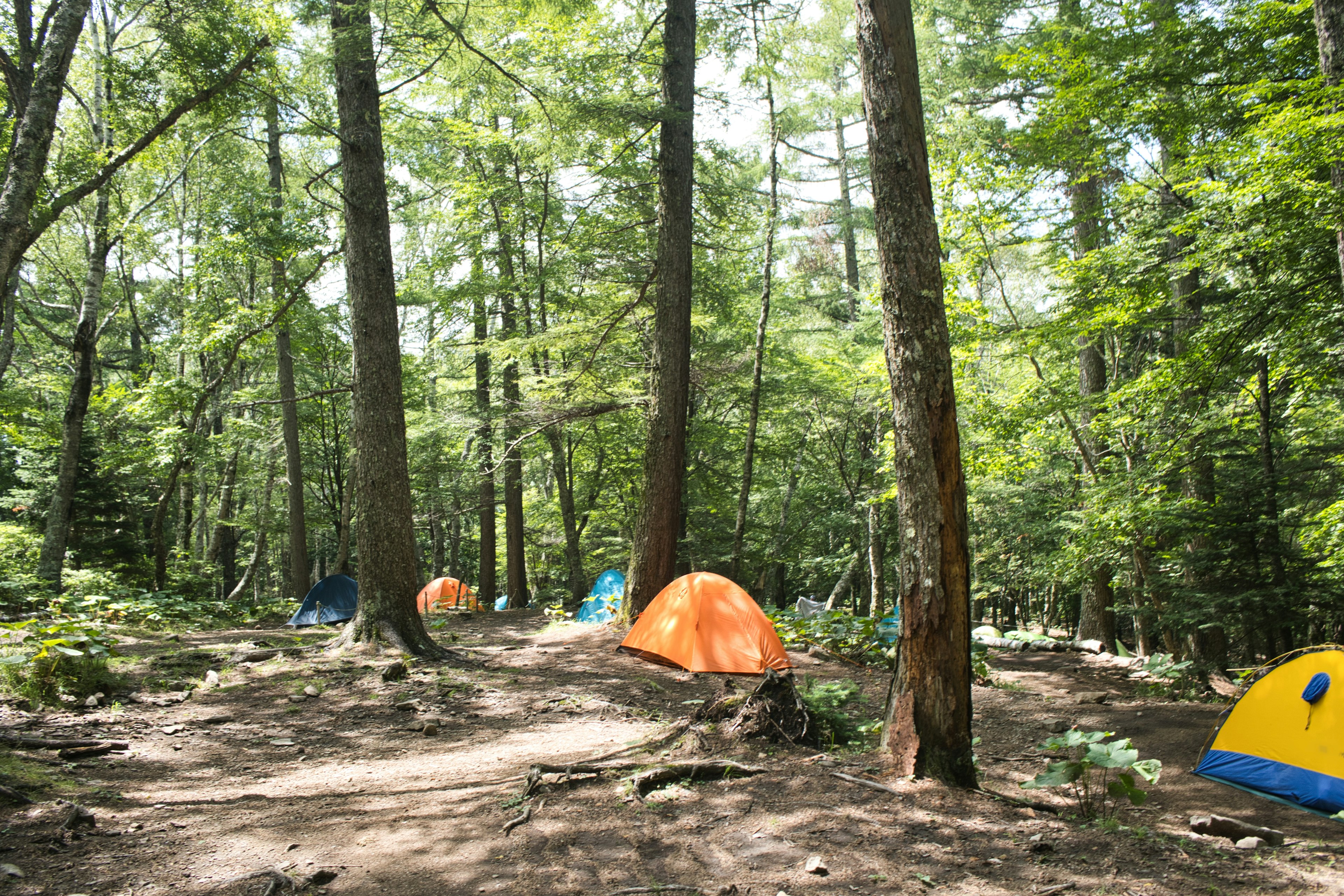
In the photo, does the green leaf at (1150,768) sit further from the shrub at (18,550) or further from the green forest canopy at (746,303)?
the shrub at (18,550)

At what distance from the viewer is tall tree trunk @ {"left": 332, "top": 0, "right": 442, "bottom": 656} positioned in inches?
275

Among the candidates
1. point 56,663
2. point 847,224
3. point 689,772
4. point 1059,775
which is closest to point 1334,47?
point 1059,775

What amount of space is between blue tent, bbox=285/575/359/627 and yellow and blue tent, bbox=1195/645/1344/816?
1176 centimetres

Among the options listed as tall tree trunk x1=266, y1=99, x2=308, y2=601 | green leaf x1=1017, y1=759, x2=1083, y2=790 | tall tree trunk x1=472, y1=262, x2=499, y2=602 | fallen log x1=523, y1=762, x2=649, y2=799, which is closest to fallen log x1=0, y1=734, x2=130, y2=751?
fallen log x1=523, y1=762, x2=649, y2=799

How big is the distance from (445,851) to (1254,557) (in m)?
7.73

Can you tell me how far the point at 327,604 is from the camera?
12.1m

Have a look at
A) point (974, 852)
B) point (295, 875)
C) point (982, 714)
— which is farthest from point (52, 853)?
A: point (982, 714)

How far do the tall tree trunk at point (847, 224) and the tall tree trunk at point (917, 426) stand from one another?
1652 cm

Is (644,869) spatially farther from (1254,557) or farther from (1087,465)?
(1087,465)

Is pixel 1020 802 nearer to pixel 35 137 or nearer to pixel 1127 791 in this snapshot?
pixel 1127 791

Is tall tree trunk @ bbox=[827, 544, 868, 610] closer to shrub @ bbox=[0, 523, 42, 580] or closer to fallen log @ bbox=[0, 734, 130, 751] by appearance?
fallen log @ bbox=[0, 734, 130, 751]

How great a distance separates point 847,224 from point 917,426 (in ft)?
63.0

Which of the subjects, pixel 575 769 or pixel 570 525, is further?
pixel 570 525

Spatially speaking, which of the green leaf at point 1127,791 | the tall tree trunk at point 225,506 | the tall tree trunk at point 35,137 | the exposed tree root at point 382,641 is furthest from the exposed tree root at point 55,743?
the tall tree trunk at point 225,506
